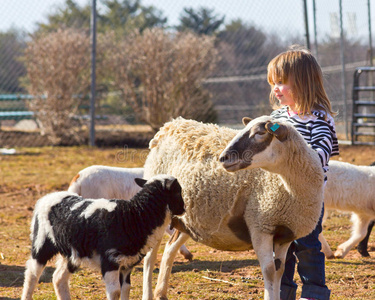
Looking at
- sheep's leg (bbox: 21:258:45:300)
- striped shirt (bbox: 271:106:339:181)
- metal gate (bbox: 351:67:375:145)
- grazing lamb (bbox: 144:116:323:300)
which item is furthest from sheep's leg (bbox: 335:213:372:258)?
metal gate (bbox: 351:67:375:145)

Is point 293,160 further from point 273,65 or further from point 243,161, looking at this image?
point 273,65

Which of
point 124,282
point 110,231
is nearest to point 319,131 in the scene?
point 110,231

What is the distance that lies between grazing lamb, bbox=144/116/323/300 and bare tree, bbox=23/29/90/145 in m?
9.03

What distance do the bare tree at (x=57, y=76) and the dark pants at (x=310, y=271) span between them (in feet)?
31.3

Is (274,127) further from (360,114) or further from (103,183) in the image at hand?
(360,114)

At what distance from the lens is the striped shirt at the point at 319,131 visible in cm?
327

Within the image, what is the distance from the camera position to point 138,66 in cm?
1280

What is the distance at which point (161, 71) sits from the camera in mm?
12680

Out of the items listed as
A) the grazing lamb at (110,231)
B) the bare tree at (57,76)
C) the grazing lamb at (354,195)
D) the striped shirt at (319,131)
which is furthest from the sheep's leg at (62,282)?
the bare tree at (57,76)

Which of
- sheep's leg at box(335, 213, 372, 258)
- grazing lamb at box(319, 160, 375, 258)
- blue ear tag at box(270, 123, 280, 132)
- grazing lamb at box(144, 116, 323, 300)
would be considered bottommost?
sheep's leg at box(335, 213, 372, 258)

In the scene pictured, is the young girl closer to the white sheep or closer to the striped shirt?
the striped shirt

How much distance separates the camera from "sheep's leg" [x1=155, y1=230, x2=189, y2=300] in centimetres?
376

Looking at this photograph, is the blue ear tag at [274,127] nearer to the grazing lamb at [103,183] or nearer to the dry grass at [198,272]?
the dry grass at [198,272]

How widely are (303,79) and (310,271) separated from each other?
1.33m
